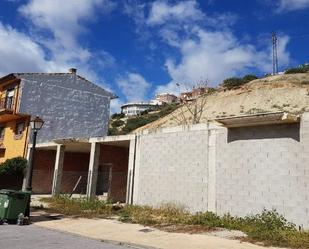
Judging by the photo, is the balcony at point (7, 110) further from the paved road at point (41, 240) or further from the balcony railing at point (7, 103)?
the paved road at point (41, 240)

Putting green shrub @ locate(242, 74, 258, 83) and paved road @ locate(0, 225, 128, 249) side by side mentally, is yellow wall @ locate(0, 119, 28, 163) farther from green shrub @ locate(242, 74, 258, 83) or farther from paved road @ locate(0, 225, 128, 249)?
green shrub @ locate(242, 74, 258, 83)

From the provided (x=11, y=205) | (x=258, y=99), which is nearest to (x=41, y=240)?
(x=11, y=205)

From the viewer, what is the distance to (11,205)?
1311 cm

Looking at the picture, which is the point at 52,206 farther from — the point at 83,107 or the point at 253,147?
the point at 83,107

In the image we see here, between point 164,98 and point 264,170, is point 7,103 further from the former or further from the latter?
point 164,98

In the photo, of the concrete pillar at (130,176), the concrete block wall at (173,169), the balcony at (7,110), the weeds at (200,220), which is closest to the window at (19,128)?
the balcony at (7,110)

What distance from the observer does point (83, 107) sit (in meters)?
31.9

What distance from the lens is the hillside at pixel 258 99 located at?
55497 mm

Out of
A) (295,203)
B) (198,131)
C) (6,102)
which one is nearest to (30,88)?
(6,102)

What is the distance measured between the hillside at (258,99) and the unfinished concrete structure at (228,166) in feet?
121

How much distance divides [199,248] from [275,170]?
412cm

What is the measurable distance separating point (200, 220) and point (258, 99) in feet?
163

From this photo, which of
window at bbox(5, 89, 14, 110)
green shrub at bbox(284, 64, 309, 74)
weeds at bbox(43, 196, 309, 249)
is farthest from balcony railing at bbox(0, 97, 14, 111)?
green shrub at bbox(284, 64, 309, 74)

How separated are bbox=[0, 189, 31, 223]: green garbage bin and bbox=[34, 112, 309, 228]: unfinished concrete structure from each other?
5.34m
